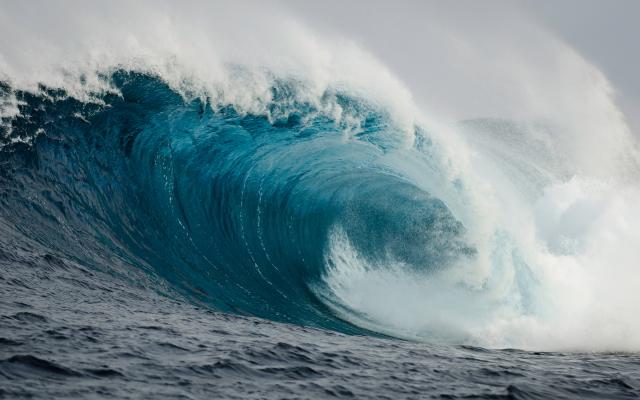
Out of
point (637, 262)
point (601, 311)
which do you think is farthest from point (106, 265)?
point (637, 262)

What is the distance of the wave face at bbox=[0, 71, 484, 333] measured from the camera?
12.2 metres

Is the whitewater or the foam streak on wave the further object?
the foam streak on wave

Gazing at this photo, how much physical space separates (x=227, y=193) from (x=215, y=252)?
217 cm

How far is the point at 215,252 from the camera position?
43.1 feet

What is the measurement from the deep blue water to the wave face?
38mm

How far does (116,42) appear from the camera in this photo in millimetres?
16172

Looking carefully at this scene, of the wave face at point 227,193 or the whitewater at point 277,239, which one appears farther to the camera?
the wave face at point 227,193

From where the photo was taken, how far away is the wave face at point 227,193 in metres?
12.2

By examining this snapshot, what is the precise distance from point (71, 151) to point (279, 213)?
4459 mm

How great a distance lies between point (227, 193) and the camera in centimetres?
1500

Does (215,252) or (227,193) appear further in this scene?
(227,193)

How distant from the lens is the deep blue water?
6805mm

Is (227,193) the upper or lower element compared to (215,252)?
upper

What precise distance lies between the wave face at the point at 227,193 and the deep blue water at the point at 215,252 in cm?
4
